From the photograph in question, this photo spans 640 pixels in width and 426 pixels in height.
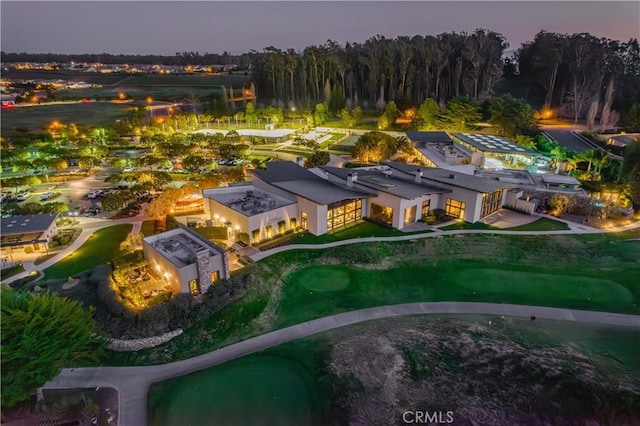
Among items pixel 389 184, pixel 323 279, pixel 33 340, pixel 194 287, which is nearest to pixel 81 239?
pixel 194 287

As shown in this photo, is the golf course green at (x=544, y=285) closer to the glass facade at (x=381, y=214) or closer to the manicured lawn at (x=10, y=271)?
the glass facade at (x=381, y=214)

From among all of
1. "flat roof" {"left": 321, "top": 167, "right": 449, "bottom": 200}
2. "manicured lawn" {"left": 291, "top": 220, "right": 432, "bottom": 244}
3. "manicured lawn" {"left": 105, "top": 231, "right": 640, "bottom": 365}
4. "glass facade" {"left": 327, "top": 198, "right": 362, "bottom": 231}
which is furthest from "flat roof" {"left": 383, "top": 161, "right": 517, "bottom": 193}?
"glass facade" {"left": 327, "top": 198, "right": 362, "bottom": 231}

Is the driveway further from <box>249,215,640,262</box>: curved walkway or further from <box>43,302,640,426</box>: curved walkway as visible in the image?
<box>43,302,640,426</box>: curved walkway

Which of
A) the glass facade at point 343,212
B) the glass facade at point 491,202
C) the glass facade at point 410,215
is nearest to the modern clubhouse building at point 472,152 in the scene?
the glass facade at point 491,202

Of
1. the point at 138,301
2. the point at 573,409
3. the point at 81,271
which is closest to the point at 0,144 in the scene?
the point at 81,271

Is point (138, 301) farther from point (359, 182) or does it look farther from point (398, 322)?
point (359, 182)

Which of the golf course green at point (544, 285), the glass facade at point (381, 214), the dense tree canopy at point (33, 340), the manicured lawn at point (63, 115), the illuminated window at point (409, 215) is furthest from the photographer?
the manicured lawn at point (63, 115)
